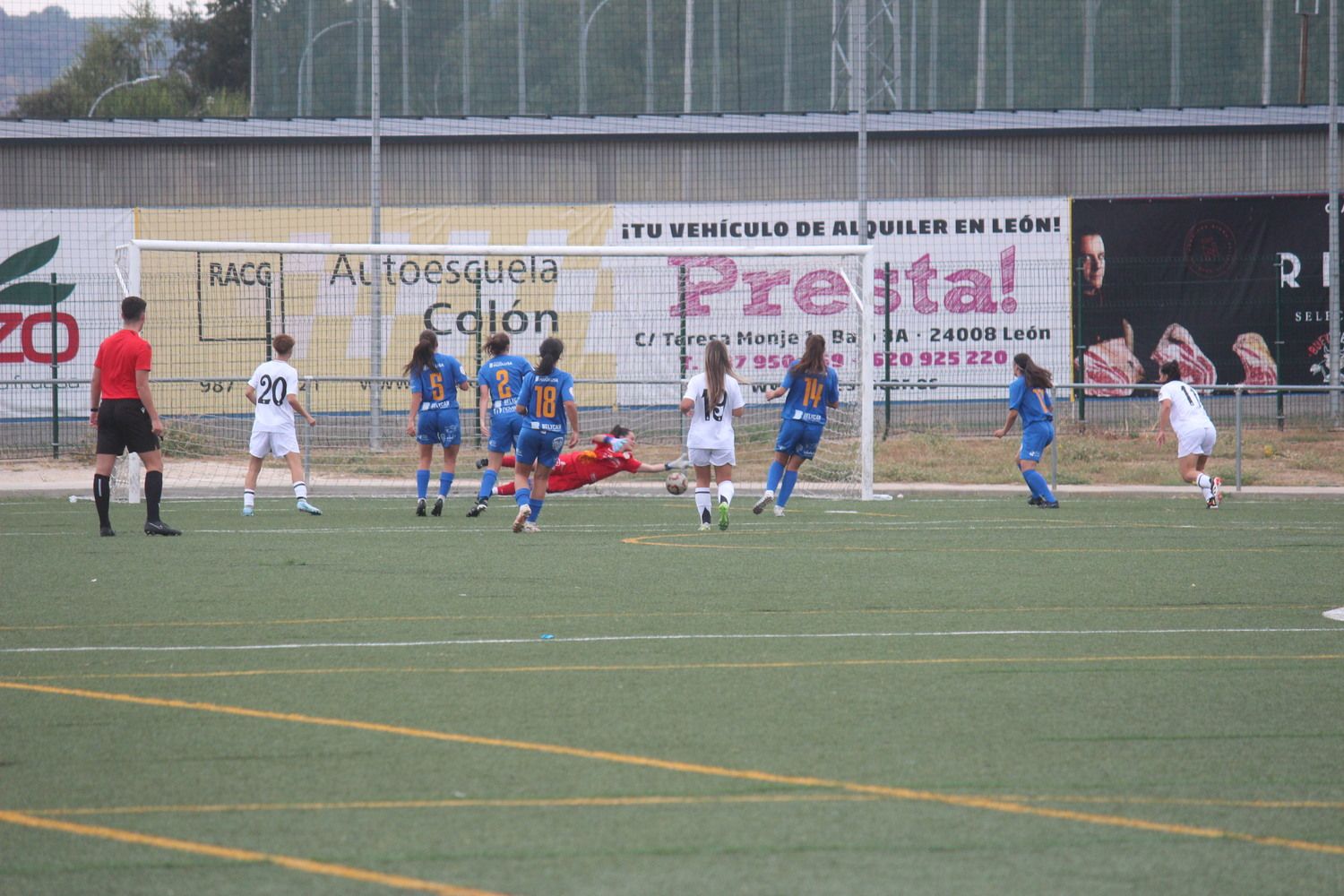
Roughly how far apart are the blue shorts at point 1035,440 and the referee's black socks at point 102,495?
30.6ft

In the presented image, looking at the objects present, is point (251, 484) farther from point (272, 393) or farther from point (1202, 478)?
point (1202, 478)

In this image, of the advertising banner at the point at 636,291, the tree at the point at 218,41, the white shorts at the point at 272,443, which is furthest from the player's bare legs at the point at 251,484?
the tree at the point at 218,41

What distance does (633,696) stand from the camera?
20.9 ft

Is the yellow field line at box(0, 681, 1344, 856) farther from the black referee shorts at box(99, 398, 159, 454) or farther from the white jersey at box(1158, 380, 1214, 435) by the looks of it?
the white jersey at box(1158, 380, 1214, 435)

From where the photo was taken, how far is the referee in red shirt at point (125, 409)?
42.7 feet

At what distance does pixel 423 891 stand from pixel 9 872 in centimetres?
116

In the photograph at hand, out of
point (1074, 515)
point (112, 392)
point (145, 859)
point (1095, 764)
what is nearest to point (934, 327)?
point (1074, 515)

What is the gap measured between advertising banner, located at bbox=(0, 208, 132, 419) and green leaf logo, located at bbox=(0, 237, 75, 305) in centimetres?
1

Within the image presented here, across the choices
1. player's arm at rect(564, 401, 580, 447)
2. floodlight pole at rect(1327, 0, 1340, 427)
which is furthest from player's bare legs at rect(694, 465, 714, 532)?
floodlight pole at rect(1327, 0, 1340, 427)

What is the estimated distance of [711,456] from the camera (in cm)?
1441

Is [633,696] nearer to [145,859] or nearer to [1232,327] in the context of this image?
[145,859]

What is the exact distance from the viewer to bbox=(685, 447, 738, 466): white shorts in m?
14.4

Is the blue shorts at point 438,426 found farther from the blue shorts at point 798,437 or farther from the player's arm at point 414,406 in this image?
the blue shorts at point 798,437

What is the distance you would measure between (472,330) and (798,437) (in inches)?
328
